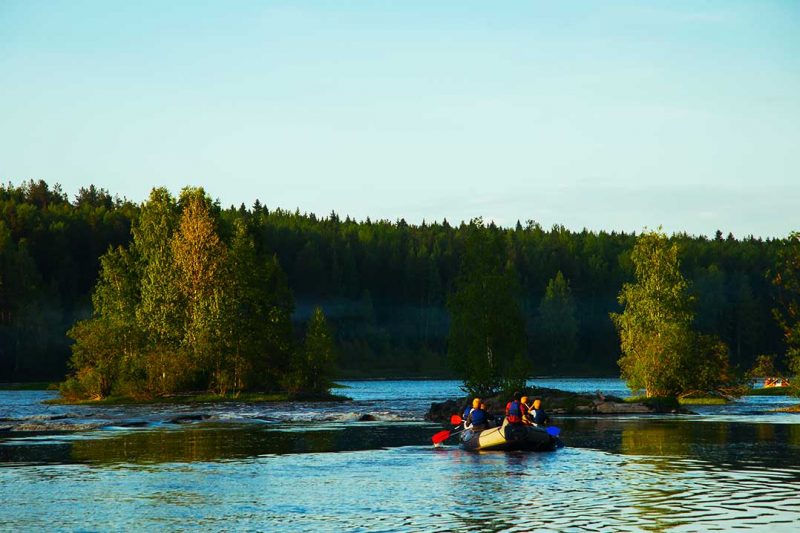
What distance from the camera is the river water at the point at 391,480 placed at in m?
30.1

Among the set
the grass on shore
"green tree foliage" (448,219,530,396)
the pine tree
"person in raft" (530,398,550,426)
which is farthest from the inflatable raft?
the pine tree

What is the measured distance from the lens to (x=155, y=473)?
42281 mm

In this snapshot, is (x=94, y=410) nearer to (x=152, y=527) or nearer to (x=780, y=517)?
(x=152, y=527)

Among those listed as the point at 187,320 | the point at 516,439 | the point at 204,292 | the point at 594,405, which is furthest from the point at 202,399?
the point at 516,439

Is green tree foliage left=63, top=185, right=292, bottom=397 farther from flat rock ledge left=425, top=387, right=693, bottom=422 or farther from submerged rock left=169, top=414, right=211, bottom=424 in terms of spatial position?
flat rock ledge left=425, top=387, right=693, bottom=422

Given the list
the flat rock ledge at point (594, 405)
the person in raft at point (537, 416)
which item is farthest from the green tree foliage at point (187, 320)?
the person in raft at point (537, 416)

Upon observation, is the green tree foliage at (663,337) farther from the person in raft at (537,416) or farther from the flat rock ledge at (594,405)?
the person in raft at (537,416)

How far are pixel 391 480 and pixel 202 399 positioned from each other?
214ft

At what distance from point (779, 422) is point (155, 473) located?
44.4 m

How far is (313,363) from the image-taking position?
110 m

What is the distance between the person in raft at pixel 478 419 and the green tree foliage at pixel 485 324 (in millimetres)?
29379

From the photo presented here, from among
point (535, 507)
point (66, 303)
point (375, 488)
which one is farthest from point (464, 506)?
point (66, 303)

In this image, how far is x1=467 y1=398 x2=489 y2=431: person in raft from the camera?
56.4m

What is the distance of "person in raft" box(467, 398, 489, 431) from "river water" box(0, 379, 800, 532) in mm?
1690
